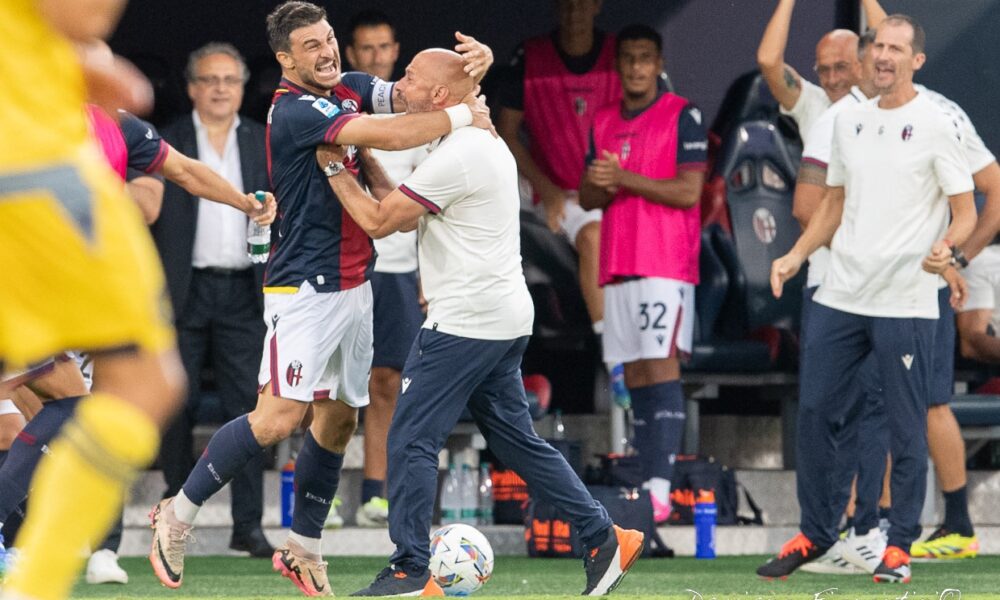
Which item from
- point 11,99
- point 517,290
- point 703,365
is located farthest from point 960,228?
point 11,99

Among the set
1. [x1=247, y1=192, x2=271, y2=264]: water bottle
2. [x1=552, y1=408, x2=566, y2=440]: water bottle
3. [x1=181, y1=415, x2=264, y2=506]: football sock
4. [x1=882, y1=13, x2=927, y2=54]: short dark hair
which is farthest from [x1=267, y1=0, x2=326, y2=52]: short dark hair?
[x1=552, y1=408, x2=566, y2=440]: water bottle

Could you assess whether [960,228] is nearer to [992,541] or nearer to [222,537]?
[992,541]

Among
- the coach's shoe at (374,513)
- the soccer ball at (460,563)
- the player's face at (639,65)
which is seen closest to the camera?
the soccer ball at (460,563)

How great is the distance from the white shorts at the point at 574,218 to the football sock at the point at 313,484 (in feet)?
12.5

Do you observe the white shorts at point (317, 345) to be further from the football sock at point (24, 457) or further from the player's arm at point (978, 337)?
the player's arm at point (978, 337)

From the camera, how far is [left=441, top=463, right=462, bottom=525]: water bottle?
920cm

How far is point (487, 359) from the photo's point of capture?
234 inches

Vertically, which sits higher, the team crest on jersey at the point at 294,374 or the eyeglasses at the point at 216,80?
the eyeglasses at the point at 216,80

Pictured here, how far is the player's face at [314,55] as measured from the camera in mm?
6289

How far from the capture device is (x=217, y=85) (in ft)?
28.1

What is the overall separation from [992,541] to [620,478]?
2.04 m

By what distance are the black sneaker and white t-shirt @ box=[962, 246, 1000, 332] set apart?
9.24ft

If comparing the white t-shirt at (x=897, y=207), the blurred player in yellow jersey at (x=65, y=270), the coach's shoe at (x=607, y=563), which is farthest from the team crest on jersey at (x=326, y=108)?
the blurred player in yellow jersey at (x=65, y=270)

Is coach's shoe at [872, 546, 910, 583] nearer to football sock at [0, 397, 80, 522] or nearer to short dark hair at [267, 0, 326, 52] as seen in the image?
short dark hair at [267, 0, 326, 52]
